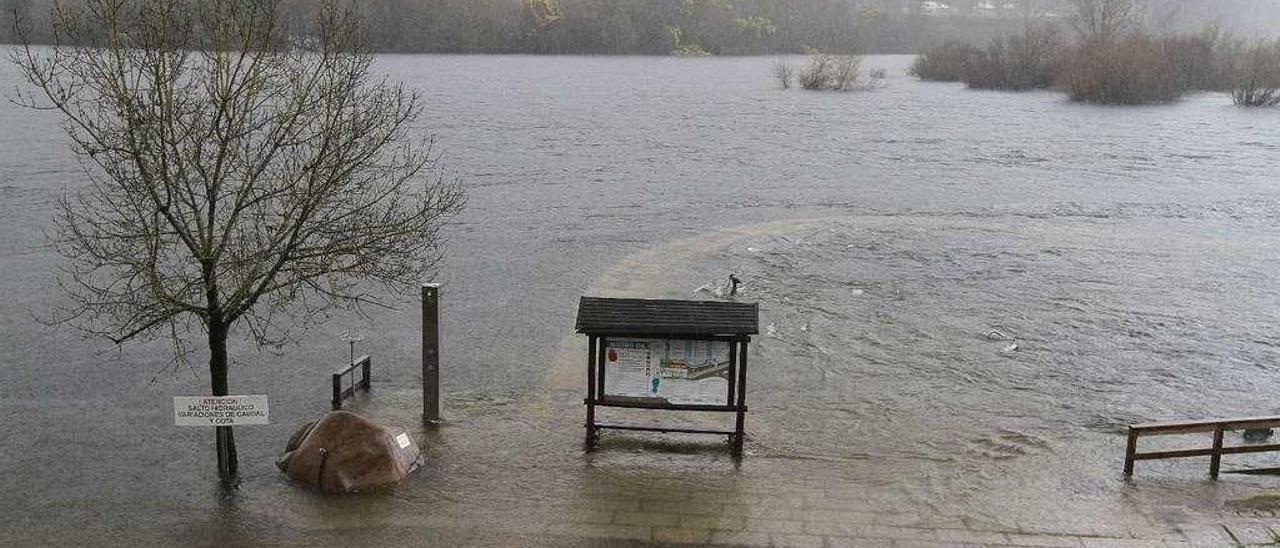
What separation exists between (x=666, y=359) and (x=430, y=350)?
337cm

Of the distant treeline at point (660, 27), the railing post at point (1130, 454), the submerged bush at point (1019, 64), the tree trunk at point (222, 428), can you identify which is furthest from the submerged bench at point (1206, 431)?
the distant treeline at point (660, 27)

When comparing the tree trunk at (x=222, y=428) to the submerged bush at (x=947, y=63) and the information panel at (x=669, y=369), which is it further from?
the submerged bush at (x=947, y=63)

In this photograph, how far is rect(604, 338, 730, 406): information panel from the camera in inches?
567

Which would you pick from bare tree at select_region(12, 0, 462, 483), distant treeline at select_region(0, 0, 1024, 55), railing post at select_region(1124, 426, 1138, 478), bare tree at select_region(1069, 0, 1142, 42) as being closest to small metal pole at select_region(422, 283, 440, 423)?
bare tree at select_region(12, 0, 462, 483)

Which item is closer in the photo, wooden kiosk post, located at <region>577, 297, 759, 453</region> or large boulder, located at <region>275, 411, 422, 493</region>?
large boulder, located at <region>275, 411, 422, 493</region>

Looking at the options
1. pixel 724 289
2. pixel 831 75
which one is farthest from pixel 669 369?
pixel 831 75

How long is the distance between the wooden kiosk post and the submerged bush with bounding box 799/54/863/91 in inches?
3486

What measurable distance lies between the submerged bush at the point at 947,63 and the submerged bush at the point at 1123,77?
61.8 feet

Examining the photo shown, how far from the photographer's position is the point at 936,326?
23281 millimetres

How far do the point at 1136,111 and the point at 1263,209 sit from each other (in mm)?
41266

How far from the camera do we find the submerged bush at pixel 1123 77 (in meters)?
85.8

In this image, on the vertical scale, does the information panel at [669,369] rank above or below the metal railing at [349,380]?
above

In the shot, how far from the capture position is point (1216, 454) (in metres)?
14.4

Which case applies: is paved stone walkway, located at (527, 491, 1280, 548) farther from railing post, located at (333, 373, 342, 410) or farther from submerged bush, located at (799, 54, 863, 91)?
submerged bush, located at (799, 54, 863, 91)
